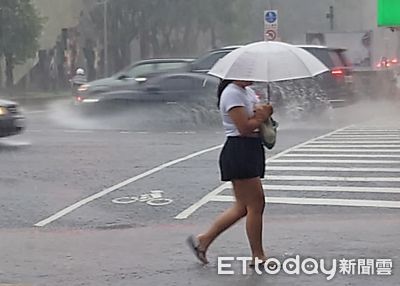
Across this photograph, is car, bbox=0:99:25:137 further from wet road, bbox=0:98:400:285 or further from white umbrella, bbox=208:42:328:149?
white umbrella, bbox=208:42:328:149

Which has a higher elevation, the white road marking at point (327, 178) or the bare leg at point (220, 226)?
the bare leg at point (220, 226)

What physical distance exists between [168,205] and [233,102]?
13.6 feet

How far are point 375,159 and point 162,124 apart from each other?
8370mm

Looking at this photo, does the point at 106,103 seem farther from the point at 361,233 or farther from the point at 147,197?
the point at 361,233

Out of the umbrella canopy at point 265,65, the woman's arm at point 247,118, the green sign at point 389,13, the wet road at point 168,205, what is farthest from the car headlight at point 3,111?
the green sign at point 389,13

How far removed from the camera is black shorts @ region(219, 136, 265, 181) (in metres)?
7.86

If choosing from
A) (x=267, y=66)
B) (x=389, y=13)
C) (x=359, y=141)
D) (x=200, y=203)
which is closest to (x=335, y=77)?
(x=359, y=141)

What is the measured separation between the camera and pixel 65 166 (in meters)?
15.3

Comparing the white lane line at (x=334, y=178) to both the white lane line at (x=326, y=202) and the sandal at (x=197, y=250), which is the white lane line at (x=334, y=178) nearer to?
the white lane line at (x=326, y=202)

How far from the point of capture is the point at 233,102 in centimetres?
782

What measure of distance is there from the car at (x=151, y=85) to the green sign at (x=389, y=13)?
855cm

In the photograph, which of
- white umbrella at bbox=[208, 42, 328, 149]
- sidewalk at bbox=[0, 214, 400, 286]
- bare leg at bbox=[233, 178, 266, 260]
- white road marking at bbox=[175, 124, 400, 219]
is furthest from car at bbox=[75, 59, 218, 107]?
bare leg at bbox=[233, 178, 266, 260]

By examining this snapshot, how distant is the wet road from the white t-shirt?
1.17m

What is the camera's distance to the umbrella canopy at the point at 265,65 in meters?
7.85
